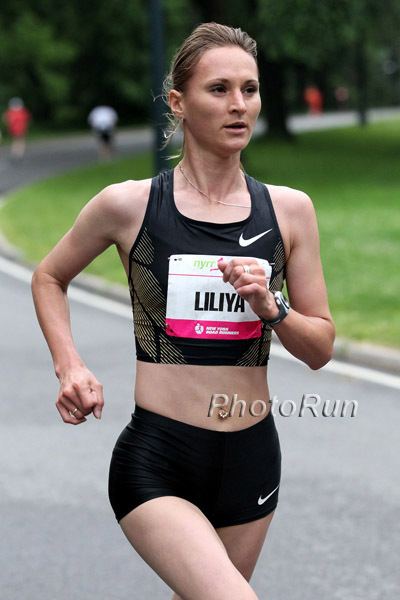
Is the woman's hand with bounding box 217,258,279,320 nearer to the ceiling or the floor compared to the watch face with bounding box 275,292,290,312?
nearer to the ceiling

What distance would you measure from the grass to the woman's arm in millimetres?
7751

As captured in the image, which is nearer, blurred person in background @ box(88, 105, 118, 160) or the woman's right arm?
the woman's right arm

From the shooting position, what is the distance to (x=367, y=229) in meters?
20.5

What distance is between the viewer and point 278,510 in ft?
23.0

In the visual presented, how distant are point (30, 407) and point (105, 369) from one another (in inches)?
57.1

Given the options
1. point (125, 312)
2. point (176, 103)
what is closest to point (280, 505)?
point (176, 103)

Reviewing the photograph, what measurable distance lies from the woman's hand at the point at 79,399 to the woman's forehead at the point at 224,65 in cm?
81

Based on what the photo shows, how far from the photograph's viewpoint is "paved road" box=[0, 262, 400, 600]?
19.5 feet

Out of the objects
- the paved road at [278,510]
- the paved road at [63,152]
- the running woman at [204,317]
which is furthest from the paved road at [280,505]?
the paved road at [63,152]

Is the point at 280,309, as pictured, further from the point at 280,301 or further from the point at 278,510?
the point at 278,510

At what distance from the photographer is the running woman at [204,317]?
356cm

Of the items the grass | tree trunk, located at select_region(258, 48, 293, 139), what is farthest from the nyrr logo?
tree trunk, located at select_region(258, 48, 293, 139)

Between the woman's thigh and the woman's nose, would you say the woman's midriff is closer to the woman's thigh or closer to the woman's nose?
the woman's thigh

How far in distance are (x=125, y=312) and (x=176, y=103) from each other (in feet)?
34.9
